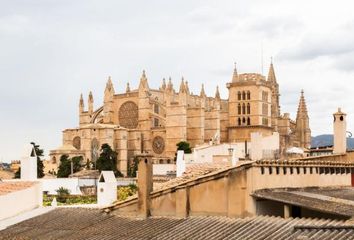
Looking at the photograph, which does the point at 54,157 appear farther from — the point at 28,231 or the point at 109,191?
the point at 28,231

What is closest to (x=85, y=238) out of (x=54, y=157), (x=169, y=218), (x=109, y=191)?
(x=169, y=218)

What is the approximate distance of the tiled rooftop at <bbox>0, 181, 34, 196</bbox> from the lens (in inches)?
756

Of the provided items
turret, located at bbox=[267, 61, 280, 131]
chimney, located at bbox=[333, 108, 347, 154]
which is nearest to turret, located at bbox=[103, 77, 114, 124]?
turret, located at bbox=[267, 61, 280, 131]

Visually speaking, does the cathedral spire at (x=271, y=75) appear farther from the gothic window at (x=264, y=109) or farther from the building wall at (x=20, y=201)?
the building wall at (x=20, y=201)

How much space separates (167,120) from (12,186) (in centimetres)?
8188

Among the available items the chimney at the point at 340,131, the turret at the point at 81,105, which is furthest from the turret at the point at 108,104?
the chimney at the point at 340,131

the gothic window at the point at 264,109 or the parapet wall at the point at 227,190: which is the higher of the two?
the gothic window at the point at 264,109

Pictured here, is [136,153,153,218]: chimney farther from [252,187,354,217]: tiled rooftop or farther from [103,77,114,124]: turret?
[103,77,114,124]: turret

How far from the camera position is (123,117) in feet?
360

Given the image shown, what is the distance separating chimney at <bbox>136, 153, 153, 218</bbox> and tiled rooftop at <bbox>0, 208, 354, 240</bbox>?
329 millimetres

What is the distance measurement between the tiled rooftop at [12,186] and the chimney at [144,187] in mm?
4888

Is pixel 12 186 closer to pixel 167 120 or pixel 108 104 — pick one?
pixel 167 120

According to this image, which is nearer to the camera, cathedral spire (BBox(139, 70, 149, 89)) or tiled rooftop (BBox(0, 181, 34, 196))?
tiled rooftop (BBox(0, 181, 34, 196))

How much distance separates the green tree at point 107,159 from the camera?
8700 centimetres
